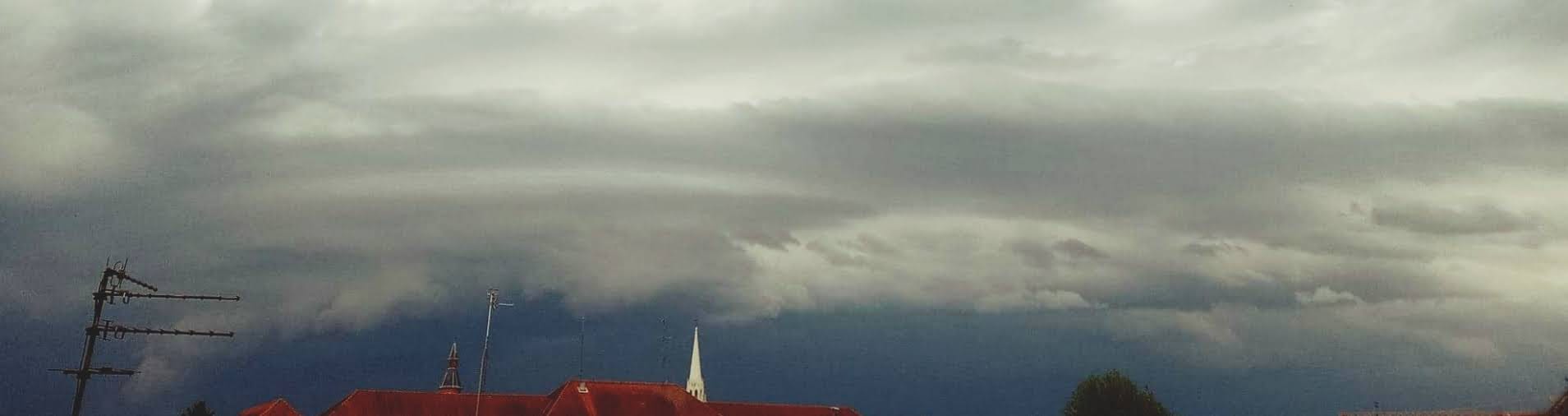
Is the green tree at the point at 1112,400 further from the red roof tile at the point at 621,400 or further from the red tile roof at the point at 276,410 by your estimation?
the red tile roof at the point at 276,410

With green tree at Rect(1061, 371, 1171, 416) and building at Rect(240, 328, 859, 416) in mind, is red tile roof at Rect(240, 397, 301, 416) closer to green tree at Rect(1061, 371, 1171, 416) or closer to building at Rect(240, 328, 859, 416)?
building at Rect(240, 328, 859, 416)

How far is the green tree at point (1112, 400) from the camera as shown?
392 feet

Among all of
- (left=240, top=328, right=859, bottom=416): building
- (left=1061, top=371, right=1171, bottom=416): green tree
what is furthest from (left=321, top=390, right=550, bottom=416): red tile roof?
(left=1061, top=371, right=1171, bottom=416): green tree

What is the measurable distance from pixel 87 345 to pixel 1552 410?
337 feet

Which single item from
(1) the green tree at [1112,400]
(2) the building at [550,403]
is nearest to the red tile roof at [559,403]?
(2) the building at [550,403]

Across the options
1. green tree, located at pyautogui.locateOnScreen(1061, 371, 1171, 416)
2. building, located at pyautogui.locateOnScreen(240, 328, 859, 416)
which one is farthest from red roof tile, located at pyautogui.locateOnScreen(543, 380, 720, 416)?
green tree, located at pyautogui.locateOnScreen(1061, 371, 1171, 416)

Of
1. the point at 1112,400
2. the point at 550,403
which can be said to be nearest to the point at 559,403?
the point at 550,403

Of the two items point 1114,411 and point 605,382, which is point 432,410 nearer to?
point 605,382

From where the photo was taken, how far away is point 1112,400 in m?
121

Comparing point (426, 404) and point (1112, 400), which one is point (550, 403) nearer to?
point (426, 404)

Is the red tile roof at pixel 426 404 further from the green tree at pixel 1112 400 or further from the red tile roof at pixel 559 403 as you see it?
the green tree at pixel 1112 400

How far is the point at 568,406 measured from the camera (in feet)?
412

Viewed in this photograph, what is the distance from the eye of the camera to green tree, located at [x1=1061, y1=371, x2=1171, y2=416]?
392 feet

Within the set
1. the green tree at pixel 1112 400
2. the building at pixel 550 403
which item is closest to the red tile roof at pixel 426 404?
the building at pixel 550 403
